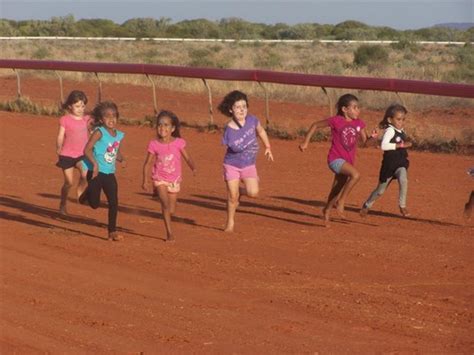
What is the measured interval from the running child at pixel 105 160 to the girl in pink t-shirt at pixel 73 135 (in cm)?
113

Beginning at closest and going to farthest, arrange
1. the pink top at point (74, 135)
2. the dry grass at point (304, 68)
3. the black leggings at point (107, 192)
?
the black leggings at point (107, 192)
the pink top at point (74, 135)
the dry grass at point (304, 68)

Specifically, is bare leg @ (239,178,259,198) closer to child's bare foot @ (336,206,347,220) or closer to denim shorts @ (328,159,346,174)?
denim shorts @ (328,159,346,174)

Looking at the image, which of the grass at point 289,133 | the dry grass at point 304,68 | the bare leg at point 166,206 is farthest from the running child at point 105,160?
the dry grass at point 304,68

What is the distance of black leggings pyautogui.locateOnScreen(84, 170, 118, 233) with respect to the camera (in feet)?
38.6

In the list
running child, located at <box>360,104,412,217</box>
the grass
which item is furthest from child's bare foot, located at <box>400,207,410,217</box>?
the grass

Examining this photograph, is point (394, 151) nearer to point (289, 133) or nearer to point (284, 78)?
point (289, 133)

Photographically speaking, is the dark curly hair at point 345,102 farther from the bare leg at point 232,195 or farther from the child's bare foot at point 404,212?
the bare leg at point 232,195

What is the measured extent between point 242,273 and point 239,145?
2522 millimetres

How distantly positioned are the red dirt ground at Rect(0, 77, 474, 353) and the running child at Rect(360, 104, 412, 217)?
375mm

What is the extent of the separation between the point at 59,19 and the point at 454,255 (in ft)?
326

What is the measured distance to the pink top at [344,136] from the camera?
12.9m

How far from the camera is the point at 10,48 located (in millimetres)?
65812

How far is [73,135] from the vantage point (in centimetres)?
1320

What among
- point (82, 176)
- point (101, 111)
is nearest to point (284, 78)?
point (82, 176)
